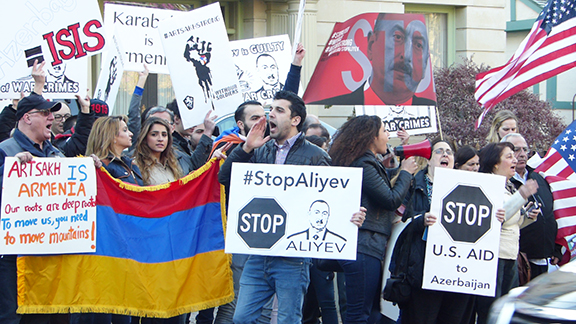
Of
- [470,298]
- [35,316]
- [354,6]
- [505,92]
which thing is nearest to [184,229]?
[35,316]

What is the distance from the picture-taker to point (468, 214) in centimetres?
569

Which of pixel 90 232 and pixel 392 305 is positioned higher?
pixel 90 232

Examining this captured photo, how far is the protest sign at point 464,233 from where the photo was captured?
5633 mm

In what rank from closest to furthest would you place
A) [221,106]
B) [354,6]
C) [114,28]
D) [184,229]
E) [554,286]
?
[554,286]
[184,229]
[221,106]
[114,28]
[354,6]

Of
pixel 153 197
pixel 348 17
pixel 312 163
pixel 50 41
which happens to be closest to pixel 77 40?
pixel 50 41

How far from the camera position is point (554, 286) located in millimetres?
3697

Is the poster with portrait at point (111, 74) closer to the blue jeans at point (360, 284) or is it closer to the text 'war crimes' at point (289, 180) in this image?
the text 'war crimes' at point (289, 180)

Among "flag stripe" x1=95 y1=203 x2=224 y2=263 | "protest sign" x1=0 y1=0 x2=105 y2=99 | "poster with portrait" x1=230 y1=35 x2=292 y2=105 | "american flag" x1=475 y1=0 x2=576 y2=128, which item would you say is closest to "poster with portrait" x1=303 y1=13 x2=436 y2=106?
"american flag" x1=475 y1=0 x2=576 y2=128

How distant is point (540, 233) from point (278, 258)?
111 inches

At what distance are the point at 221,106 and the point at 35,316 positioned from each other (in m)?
2.82

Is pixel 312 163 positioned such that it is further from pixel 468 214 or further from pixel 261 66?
pixel 261 66

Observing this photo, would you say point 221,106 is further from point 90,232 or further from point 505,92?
point 505,92

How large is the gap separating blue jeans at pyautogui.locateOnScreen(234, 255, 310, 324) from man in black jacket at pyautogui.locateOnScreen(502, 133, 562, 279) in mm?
2532

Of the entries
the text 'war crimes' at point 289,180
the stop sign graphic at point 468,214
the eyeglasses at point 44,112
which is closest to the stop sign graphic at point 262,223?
the text 'war crimes' at point 289,180
